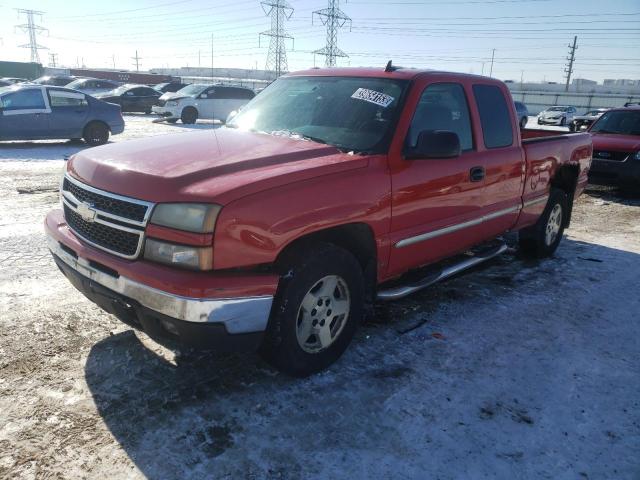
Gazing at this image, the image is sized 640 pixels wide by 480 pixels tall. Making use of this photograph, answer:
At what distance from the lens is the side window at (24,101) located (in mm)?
11938

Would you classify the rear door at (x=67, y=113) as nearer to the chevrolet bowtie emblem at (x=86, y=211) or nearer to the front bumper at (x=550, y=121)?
the chevrolet bowtie emblem at (x=86, y=211)

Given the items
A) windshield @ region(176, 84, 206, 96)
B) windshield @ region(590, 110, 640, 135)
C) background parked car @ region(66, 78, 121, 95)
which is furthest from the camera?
background parked car @ region(66, 78, 121, 95)

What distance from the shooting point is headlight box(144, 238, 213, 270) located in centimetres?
256

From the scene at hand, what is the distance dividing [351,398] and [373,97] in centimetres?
211

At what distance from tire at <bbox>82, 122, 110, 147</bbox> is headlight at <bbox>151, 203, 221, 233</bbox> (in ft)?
39.7

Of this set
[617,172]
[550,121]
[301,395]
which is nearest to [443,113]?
[301,395]

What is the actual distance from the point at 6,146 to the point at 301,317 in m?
12.4

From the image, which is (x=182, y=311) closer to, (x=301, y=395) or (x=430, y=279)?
(x=301, y=395)

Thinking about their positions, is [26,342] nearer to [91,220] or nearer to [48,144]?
[91,220]

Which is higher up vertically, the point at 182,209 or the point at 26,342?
the point at 182,209

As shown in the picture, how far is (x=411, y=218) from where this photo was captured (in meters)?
3.61

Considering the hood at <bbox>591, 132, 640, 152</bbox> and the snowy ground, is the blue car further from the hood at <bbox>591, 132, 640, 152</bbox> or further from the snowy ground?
the hood at <bbox>591, 132, 640, 152</bbox>

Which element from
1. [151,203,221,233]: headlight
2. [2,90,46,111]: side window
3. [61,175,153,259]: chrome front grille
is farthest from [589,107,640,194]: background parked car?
[2,90,46,111]: side window

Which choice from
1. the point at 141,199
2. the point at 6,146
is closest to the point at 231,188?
the point at 141,199
